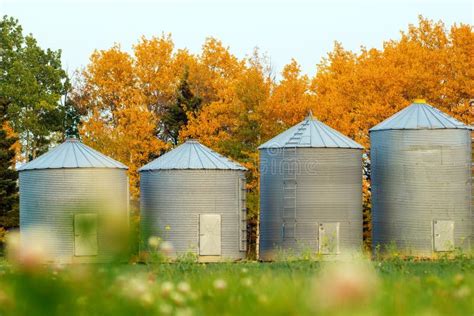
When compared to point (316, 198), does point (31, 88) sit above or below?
above

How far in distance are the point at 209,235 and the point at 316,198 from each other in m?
4.00

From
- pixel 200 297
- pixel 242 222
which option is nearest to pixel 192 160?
pixel 242 222

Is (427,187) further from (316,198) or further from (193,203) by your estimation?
(193,203)

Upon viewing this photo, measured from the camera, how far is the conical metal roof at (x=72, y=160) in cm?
3403

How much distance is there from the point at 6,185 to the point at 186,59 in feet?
68.2

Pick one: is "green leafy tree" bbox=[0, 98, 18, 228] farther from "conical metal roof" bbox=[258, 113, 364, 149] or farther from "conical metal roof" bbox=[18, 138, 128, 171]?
"conical metal roof" bbox=[258, 113, 364, 149]

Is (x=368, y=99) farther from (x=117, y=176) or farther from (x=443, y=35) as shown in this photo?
(x=117, y=176)

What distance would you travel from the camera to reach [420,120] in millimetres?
34156

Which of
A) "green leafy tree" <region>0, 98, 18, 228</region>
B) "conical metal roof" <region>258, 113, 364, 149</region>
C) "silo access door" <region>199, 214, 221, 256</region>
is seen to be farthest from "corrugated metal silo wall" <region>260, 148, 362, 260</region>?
"green leafy tree" <region>0, 98, 18, 228</region>

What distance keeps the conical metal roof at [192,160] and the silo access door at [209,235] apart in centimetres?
183

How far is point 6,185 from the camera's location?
47344 millimetres

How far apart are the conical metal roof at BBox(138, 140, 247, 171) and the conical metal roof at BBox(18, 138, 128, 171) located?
62.3 inches

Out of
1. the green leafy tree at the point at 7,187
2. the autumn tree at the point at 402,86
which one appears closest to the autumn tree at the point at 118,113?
the green leafy tree at the point at 7,187

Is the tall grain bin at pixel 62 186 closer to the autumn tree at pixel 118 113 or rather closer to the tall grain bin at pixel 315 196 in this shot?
the tall grain bin at pixel 315 196
